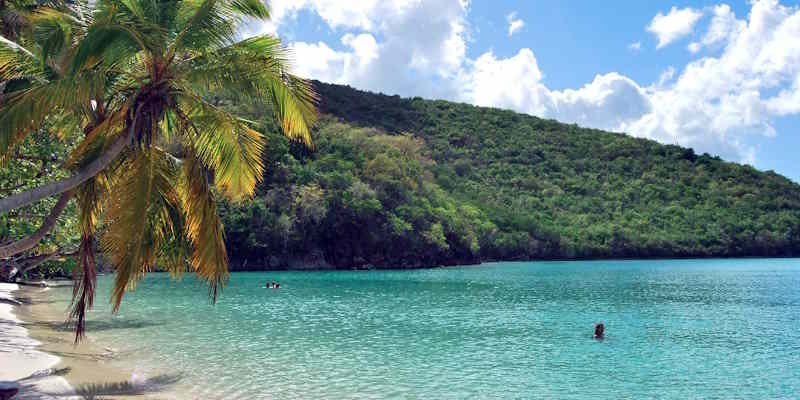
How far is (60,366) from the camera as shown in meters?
13.6

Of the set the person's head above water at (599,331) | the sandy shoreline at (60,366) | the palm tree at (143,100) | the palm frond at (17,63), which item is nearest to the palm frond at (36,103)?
the palm tree at (143,100)

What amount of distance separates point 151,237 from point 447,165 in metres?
104

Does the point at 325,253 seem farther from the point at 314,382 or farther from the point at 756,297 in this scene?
the point at 314,382

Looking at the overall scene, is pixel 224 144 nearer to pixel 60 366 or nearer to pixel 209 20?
pixel 209 20

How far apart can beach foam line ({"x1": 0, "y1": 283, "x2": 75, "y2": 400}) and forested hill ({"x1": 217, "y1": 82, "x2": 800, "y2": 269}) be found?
46.9m

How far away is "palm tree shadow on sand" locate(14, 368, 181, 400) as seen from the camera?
1091 centimetres

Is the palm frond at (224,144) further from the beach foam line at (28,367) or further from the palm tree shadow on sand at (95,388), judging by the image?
the beach foam line at (28,367)

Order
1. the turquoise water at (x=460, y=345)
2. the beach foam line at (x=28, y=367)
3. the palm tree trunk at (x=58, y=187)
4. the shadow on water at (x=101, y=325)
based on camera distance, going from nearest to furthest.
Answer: the palm tree trunk at (x=58, y=187)
the beach foam line at (x=28, y=367)
the turquoise water at (x=460, y=345)
the shadow on water at (x=101, y=325)

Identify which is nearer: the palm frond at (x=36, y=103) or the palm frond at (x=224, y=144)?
the palm frond at (x=36, y=103)

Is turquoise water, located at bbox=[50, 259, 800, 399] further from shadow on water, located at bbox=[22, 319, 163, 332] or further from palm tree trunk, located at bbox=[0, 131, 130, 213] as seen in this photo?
palm tree trunk, located at bbox=[0, 131, 130, 213]

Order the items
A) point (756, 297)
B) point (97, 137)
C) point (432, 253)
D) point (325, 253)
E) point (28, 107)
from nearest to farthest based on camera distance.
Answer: point (28, 107) < point (97, 137) < point (756, 297) < point (325, 253) < point (432, 253)

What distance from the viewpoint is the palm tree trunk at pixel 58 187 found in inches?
309

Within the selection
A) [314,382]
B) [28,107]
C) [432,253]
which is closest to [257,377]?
[314,382]

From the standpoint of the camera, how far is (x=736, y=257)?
102 meters
